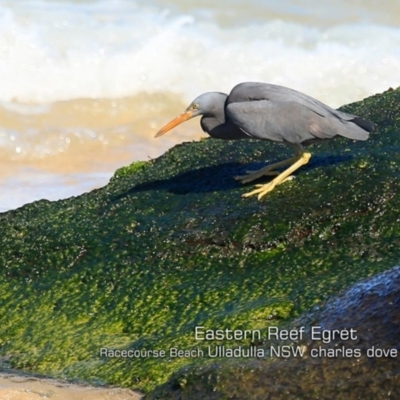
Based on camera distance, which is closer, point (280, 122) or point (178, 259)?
point (178, 259)

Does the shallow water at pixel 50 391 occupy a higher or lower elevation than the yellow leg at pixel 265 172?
lower

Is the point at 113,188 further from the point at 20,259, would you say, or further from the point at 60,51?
the point at 60,51

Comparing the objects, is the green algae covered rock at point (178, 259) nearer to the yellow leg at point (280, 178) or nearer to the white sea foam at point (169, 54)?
the yellow leg at point (280, 178)

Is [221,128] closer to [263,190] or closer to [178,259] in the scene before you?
[263,190]

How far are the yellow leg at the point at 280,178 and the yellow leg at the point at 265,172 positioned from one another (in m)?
0.08

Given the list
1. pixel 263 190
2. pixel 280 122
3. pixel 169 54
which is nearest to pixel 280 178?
pixel 263 190

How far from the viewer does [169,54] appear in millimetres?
20000

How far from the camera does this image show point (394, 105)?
336 inches

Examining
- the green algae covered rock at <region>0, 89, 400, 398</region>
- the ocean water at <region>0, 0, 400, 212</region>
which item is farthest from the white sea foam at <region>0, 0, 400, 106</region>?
the green algae covered rock at <region>0, 89, 400, 398</region>

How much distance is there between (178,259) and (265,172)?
1497 mm

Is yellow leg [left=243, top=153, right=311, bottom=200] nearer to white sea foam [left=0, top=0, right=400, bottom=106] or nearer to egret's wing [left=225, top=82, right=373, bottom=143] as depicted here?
egret's wing [left=225, top=82, right=373, bottom=143]

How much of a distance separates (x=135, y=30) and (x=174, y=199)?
48.2 feet

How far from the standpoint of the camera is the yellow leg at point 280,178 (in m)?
7.07

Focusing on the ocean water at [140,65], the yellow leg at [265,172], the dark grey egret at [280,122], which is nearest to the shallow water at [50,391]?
the dark grey egret at [280,122]
